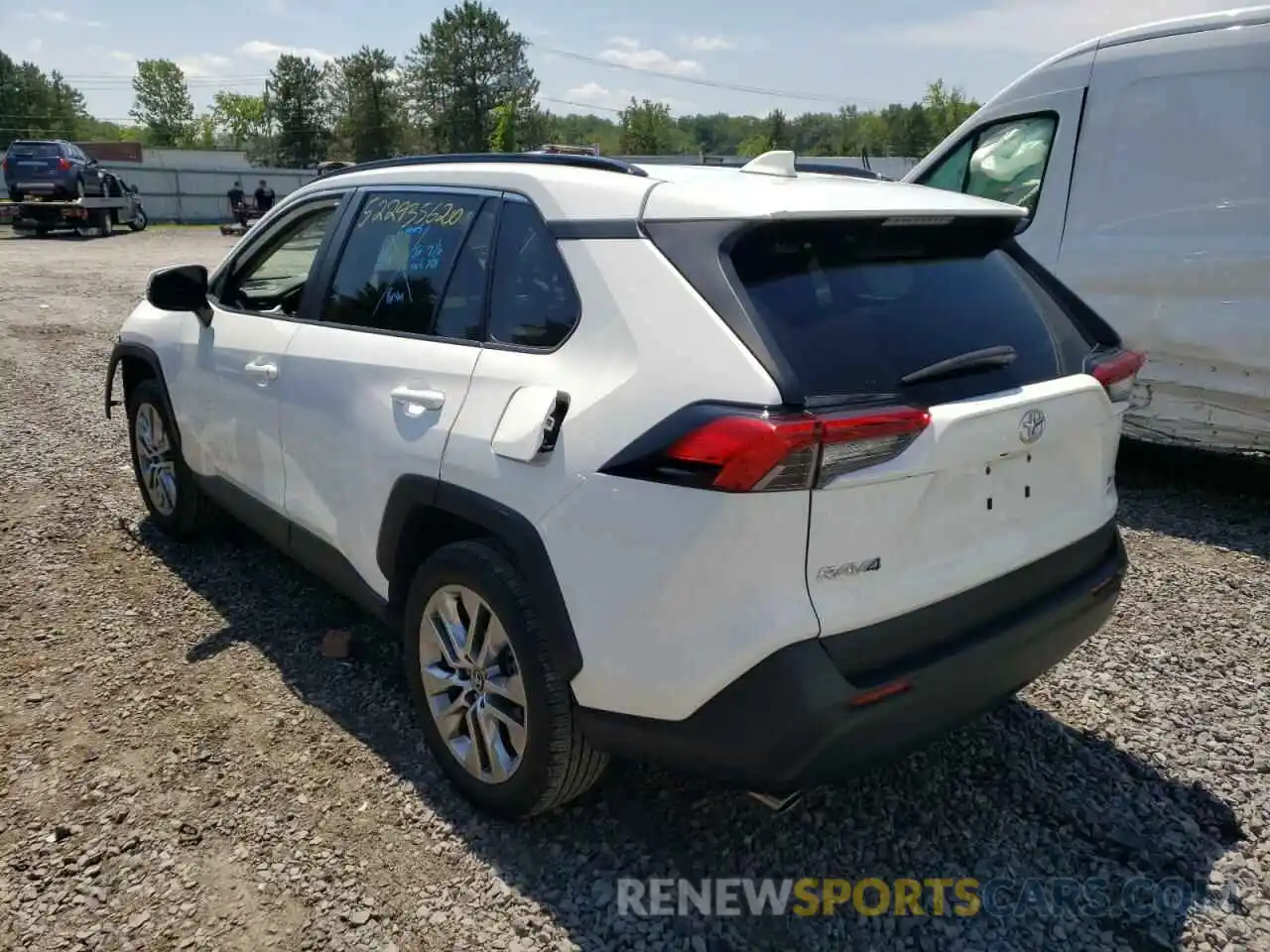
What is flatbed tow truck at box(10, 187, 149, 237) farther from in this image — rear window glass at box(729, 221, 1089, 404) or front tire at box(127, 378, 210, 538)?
rear window glass at box(729, 221, 1089, 404)

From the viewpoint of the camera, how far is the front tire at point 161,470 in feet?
14.8

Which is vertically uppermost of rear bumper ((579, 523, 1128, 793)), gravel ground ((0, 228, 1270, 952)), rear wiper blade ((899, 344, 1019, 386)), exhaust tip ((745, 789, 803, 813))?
rear wiper blade ((899, 344, 1019, 386))

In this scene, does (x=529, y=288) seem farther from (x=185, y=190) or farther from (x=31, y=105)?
(x=31, y=105)

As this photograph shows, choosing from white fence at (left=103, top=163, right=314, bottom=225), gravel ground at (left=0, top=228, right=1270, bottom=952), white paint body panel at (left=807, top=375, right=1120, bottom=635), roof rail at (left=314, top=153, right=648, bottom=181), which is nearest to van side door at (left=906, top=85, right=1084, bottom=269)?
gravel ground at (left=0, top=228, right=1270, bottom=952)

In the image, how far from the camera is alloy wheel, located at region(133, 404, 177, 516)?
15.2 feet

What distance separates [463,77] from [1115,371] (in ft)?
267

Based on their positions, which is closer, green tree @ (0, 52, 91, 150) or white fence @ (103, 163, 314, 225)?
white fence @ (103, 163, 314, 225)

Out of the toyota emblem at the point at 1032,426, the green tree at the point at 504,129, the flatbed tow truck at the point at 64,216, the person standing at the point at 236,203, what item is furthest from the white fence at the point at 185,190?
the toyota emblem at the point at 1032,426

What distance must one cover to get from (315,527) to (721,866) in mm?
1767

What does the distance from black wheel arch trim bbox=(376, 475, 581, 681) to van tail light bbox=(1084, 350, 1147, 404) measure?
157 centimetres

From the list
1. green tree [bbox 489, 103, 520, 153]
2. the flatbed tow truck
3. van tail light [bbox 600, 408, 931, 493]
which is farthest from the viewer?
green tree [bbox 489, 103, 520, 153]

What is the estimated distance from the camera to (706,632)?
2123mm

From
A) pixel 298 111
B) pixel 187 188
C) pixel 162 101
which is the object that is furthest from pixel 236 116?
pixel 187 188

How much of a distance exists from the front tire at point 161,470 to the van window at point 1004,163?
14.9 feet
